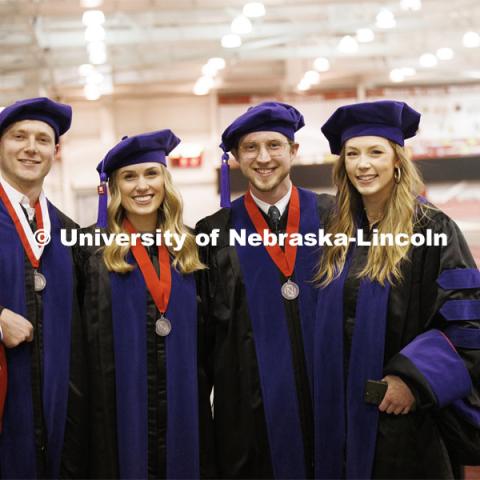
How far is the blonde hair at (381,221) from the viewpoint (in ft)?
7.61

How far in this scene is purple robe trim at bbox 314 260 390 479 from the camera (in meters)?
2.34

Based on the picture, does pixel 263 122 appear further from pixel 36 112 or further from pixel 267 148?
pixel 36 112

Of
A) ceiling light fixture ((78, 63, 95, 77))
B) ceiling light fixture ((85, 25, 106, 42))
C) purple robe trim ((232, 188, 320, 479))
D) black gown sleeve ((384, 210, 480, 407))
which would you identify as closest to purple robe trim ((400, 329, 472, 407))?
black gown sleeve ((384, 210, 480, 407))

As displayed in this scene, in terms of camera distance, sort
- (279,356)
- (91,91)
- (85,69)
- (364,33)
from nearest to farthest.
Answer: (279,356), (364,33), (85,69), (91,91)

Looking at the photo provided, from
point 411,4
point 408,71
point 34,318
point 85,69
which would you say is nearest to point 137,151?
point 34,318

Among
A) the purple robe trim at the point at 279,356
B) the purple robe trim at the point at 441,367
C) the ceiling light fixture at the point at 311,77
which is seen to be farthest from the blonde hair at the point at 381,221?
the ceiling light fixture at the point at 311,77

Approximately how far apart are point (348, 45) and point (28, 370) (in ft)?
23.6

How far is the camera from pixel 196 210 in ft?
35.9

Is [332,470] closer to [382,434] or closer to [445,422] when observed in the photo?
[382,434]

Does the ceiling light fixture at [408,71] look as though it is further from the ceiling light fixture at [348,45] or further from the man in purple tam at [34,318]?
the man in purple tam at [34,318]

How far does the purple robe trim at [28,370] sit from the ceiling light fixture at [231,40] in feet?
20.7

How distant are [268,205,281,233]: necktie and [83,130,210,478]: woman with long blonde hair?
368mm

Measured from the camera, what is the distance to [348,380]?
95.0 inches

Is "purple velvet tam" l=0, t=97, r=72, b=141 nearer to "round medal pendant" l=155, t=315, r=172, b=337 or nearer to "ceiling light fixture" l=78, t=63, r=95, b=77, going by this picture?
"round medal pendant" l=155, t=315, r=172, b=337
